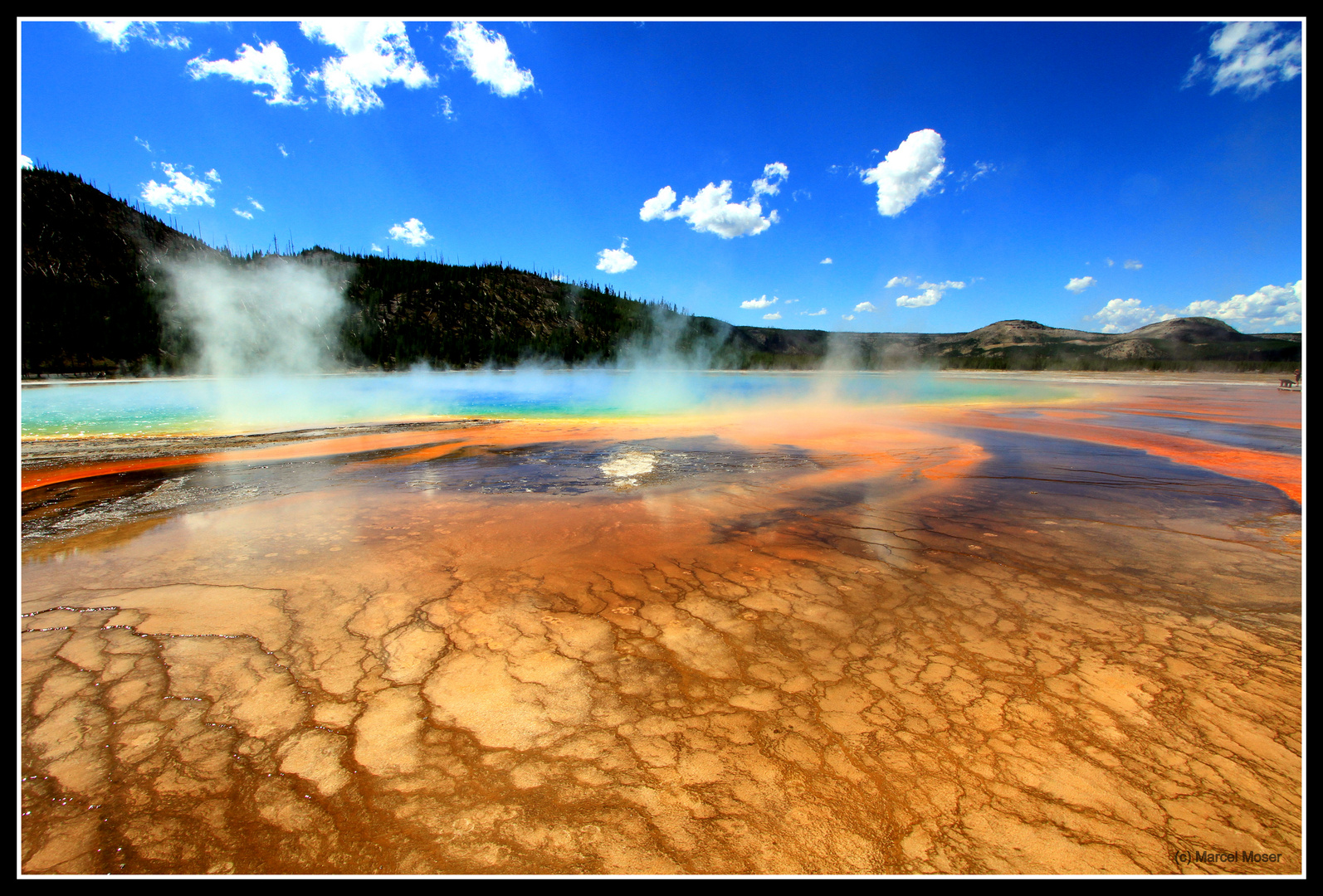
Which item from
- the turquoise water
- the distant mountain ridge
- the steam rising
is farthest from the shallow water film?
the distant mountain ridge

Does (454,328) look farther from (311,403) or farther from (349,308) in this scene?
(311,403)

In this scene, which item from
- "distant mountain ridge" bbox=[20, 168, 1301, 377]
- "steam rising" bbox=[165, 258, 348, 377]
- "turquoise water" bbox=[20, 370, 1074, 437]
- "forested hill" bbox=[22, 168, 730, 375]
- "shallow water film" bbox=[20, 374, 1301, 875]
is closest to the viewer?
"shallow water film" bbox=[20, 374, 1301, 875]

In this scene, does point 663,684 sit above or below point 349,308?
below

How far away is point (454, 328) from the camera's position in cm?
8288

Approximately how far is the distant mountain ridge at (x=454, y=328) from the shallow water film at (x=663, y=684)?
168ft

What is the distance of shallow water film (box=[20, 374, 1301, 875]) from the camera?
1761 millimetres

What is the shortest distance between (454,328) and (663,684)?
89208 millimetres

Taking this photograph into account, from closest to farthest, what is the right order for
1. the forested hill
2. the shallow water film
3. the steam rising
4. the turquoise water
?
the shallow water film → the turquoise water → the forested hill → the steam rising

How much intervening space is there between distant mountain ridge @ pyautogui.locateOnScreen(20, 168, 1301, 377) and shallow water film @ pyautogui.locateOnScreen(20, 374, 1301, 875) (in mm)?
51302

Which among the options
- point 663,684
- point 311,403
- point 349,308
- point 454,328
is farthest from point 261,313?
point 663,684

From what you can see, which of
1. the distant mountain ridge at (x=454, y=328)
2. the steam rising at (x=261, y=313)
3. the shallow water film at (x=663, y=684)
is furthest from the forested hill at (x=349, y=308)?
the shallow water film at (x=663, y=684)

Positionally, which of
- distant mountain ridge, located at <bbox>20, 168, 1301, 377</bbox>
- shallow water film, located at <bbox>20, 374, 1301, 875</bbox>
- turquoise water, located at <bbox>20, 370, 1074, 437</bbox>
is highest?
distant mountain ridge, located at <bbox>20, 168, 1301, 377</bbox>

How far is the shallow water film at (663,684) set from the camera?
1.76m

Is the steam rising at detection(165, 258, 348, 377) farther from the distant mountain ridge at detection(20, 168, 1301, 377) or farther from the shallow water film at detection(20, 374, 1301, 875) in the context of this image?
the shallow water film at detection(20, 374, 1301, 875)
